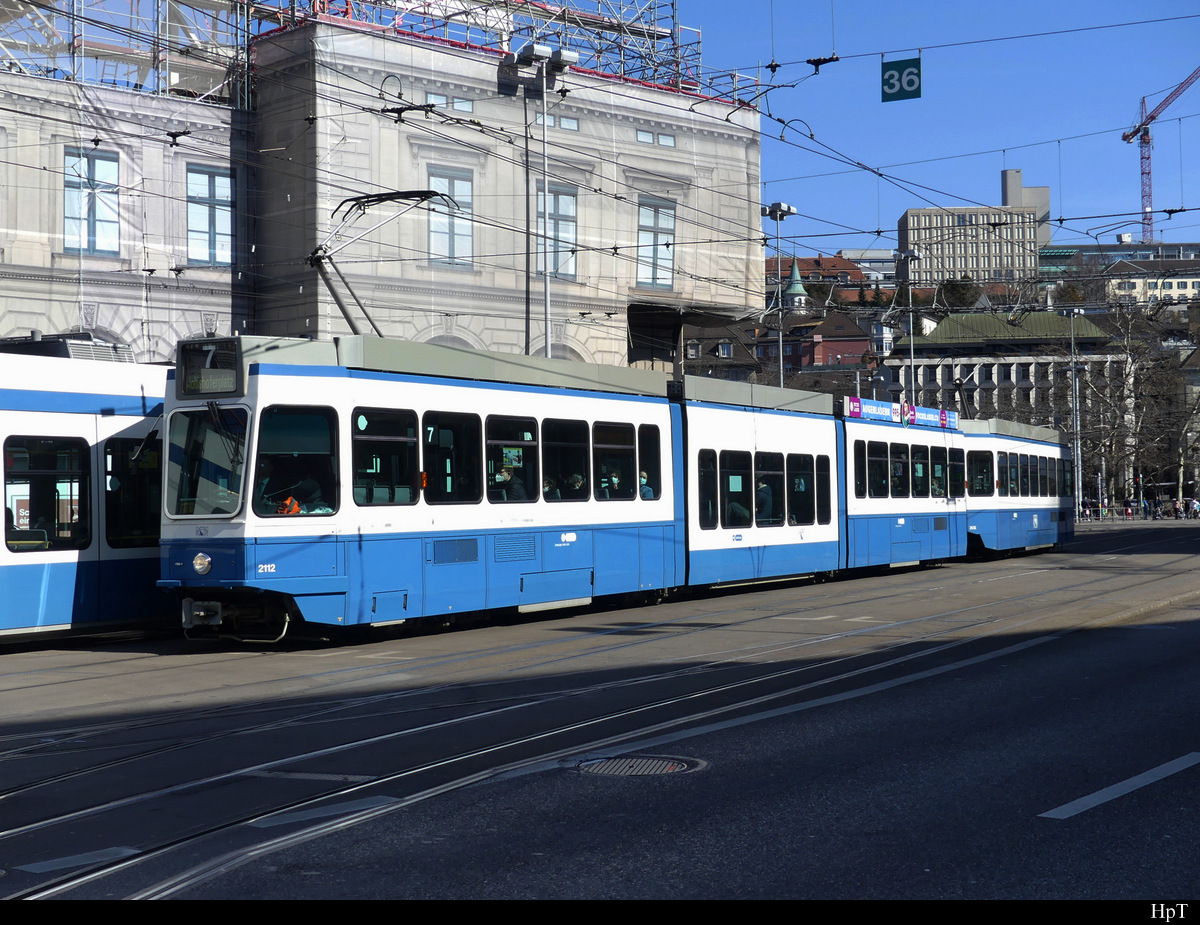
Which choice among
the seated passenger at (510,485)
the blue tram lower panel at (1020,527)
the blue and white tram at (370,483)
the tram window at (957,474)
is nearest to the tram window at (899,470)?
the tram window at (957,474)

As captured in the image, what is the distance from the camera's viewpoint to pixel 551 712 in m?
9.52

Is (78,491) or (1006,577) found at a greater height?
(78,491)

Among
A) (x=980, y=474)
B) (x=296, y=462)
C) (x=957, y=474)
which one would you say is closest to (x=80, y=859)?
(x=296, y=462)

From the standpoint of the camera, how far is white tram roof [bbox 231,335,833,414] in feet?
43.7

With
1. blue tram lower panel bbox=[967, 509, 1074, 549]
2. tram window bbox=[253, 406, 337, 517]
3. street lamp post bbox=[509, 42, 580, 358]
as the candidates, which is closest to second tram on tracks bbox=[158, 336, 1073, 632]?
tram window bbox=[253, 406, 337, 517]

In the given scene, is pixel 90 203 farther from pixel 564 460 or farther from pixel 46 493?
pixel 564 460

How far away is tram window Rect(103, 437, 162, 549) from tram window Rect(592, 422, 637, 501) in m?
5.43

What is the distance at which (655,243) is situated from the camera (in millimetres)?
39812

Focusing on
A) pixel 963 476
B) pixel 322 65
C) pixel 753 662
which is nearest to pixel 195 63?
pixel 322 65

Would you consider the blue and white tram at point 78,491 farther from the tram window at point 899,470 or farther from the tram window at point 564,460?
the tram window at point 899,470

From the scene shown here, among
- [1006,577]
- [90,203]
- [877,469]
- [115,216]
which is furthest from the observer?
[115,216]

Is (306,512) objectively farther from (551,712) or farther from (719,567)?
(719,567)

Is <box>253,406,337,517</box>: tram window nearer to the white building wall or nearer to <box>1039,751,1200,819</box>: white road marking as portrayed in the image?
<box>1039,751,1200,819</box>: white road marking

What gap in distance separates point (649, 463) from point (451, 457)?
4.18 meters
